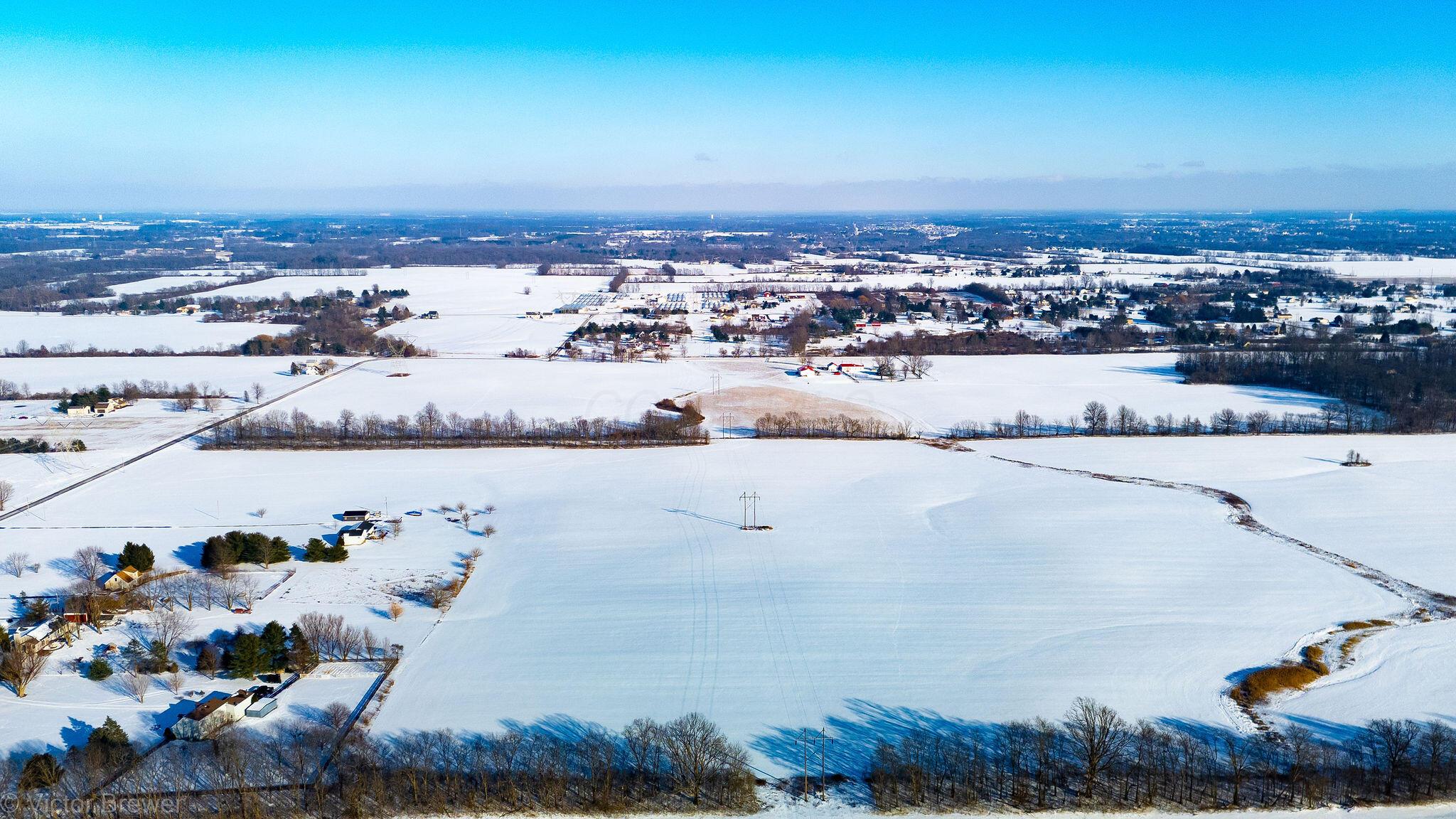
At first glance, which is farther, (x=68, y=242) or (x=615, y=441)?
(x=68, y=242)

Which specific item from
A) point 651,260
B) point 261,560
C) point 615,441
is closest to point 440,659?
point 261,560

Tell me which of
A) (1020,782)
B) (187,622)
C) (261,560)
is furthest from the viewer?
(261,560)

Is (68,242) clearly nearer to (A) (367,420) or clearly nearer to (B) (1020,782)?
(A) (367,420)

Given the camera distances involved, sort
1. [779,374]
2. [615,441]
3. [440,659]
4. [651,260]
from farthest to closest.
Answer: [651,260], [779,374], [615,441], [440,659]

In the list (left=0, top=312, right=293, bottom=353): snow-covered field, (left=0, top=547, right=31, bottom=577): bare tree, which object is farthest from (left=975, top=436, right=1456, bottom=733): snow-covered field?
(left=0, top=312, right=293, bottom=353): snow-covered field

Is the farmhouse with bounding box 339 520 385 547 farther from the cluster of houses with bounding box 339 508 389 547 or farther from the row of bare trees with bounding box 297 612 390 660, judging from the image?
the row of bare trees with bounding box 297 612 390 660

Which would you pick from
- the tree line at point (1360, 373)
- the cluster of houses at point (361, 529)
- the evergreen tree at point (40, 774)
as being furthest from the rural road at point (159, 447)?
the tree line at point (1360, 373)

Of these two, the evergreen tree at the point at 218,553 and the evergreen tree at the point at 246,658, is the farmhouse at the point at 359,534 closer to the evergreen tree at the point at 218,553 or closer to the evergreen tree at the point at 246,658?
the evergreen tree at the point at 218,553
